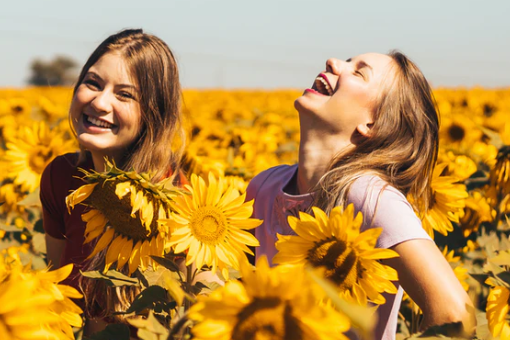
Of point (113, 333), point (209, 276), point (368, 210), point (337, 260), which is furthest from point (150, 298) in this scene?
point (368, 210)

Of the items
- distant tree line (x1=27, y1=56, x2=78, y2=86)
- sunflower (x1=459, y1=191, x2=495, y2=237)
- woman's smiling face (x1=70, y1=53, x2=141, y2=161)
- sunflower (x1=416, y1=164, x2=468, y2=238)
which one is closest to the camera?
sunflower (x1=416, y1=164, x2=468, y2=238)

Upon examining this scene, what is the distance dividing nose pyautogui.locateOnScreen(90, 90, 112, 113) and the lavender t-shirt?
0.60 meters

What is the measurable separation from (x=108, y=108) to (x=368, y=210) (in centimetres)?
101

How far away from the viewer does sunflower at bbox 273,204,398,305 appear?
1228 mm

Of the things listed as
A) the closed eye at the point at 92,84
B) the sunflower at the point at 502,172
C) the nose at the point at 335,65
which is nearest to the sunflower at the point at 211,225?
the nose at the point at 335,65

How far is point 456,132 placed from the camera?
18.6ft

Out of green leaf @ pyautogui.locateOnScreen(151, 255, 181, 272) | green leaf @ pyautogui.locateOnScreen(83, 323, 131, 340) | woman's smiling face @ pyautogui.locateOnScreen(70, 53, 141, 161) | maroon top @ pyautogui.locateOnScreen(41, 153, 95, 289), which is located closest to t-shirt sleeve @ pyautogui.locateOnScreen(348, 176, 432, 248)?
green leaf @ pyautogui.locateOnScreen(151, 255, 181, 272)

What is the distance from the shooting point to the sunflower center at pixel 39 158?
11.5ft

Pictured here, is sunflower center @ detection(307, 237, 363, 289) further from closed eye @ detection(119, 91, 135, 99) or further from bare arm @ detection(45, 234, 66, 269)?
bare arm @ detection(45, 234, 66, 269)

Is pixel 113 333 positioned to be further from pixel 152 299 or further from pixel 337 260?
pixel 337 260

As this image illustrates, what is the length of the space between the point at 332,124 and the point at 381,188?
32 centimetres

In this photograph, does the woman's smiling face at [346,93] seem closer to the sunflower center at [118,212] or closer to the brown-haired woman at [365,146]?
the brown-haired woman at [365,146]

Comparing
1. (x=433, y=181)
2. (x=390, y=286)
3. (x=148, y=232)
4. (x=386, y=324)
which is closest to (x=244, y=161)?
(x=433, y=181)

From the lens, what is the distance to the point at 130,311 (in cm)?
137
